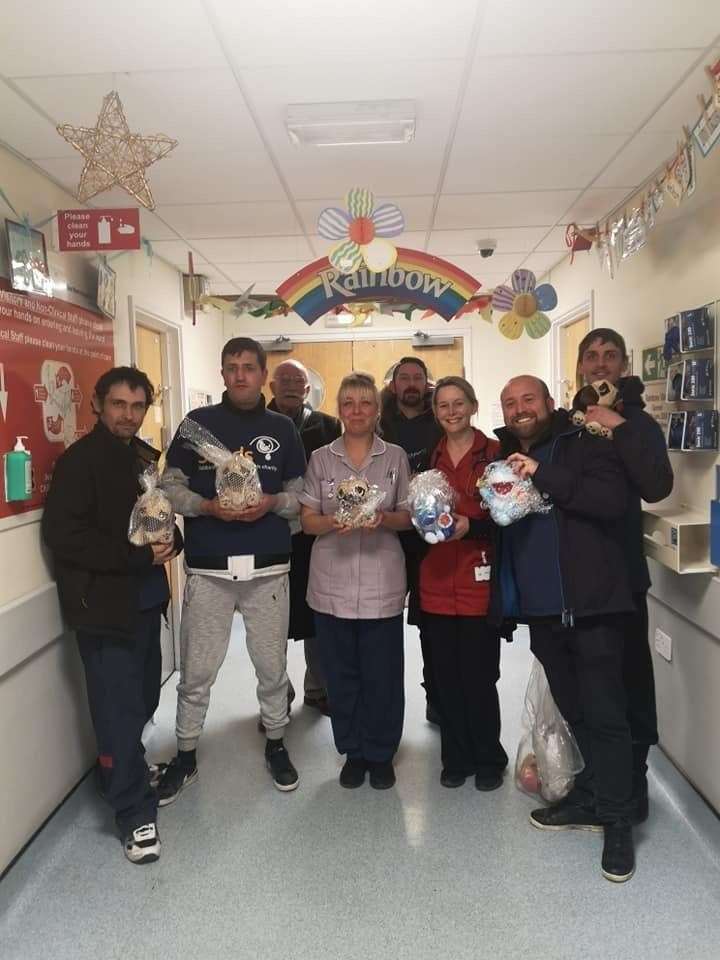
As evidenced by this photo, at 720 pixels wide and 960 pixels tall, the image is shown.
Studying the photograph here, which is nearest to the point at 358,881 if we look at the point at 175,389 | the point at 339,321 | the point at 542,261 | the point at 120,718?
the point at 120,718

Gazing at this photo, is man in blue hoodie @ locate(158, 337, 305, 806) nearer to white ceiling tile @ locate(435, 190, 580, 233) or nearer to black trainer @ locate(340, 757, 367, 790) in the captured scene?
black trainer @ locate(340, 757, 367, 790)

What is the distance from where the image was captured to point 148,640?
223cm

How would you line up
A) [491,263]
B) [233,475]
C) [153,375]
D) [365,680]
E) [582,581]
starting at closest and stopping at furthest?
1. [582,581]
2. [233,475]
3. [365,680]
4. [153,375]
5. [491,263]

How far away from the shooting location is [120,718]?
205 cm

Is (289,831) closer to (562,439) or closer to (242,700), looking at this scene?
(242,700)

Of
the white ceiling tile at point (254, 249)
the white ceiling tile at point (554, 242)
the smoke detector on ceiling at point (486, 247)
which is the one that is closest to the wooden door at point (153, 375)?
the white ceiling tile at point (254, 249)

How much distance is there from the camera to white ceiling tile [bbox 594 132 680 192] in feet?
7.77

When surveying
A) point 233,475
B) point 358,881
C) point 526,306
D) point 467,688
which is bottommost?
point 358,881

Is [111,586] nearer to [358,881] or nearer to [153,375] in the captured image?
[358,881]

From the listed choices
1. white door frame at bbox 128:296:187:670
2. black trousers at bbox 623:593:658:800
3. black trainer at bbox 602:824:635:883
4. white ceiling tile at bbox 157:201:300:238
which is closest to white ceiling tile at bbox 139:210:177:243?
white ceiling tile at bbox 157:201:300:238

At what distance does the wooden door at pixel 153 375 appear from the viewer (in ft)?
12.2

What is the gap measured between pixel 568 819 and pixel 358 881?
72cm

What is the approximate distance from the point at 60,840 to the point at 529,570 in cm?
174

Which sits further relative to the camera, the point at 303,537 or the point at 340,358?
the point at 340,358
